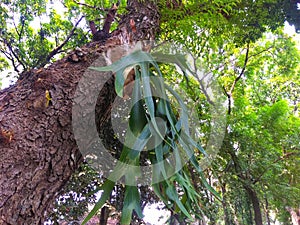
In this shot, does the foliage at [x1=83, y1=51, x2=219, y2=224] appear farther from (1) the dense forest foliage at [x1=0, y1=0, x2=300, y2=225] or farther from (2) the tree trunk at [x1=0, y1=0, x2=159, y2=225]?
(2) the tree trunk at [x1=0, y1=0, x2=159, y2=225]

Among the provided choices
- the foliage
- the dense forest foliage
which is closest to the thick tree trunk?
the dense forest foliage

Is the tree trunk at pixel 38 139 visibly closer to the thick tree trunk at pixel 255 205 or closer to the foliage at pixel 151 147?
the foliage at pixel 151 147

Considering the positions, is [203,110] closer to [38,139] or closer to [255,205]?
[255,205]

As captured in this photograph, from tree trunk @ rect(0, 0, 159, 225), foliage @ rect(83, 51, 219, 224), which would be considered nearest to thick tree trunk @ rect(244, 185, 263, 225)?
foliage @ rect(83, 51, 219, 224)

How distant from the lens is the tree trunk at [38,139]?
65cm

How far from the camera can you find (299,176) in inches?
100

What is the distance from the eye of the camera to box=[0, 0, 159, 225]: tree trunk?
2.14 ft

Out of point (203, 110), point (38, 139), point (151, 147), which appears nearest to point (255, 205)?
point (203, 110)

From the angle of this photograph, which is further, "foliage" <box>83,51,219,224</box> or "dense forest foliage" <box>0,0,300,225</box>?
"dense forest foliage" <box>0,0,300,225</box>

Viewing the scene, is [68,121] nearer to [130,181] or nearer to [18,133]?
[18,133]

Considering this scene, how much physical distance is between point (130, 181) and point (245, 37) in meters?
1.64

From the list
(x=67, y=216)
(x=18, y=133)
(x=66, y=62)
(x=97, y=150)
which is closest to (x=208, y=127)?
(x=97, y=150)

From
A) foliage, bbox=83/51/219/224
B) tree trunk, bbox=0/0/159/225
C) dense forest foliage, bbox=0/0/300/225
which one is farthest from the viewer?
dense forest foliage, bbox=0/0/300/225

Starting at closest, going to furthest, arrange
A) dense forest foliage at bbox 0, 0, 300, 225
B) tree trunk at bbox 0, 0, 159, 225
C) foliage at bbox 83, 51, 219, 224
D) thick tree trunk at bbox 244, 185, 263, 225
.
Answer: tree trunk at bbox 0, 0, 159, 225 < foliage at bbox 83, 51, 219, 224 < dense forest foliage at bbox 0, 0, 300, 225 < thick tree trunk at bbox 244, 185, 263, 225
